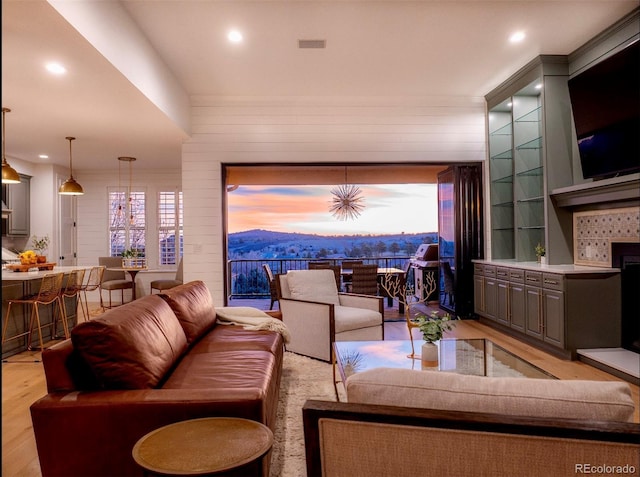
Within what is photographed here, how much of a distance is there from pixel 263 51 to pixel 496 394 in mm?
4504

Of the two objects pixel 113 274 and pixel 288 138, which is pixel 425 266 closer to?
pixel 288 138

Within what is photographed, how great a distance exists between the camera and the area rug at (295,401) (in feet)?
8.32

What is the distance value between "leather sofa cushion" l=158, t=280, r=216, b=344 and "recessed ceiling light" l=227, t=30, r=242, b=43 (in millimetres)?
2440

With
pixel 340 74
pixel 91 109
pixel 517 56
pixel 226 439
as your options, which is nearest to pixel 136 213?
pixel 91 109

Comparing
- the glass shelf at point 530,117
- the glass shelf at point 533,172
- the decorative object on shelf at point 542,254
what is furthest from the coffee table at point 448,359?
the glass shelf at point 530,117

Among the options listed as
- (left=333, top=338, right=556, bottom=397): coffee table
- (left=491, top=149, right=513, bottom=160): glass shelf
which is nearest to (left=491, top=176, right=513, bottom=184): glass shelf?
(left=491, top=149, right=513, bottom=160): glass shelf

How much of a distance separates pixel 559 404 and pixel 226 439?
113 centimetres

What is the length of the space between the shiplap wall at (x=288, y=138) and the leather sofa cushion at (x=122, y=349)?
13.1ft

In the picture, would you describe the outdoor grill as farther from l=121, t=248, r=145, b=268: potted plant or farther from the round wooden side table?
the round wooden side table

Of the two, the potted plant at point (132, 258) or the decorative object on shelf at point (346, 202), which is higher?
the decorative object on shelf at point (346, 202)

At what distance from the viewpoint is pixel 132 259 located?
8875mm

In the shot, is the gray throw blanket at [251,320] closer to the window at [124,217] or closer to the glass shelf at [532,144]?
the glass shelf at [532,144]

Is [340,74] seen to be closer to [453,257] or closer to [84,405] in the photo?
[453,257]

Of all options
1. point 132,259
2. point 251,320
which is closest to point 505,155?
point 251,320
